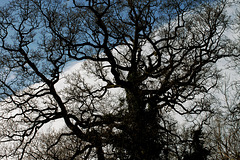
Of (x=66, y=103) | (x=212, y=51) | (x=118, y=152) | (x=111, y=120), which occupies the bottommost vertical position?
(x=118, y=152)

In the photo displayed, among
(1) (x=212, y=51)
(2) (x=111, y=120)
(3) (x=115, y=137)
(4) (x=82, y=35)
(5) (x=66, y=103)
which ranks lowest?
(3) (x=115, y=137)

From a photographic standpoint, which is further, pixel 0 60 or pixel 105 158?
pixel 0 60

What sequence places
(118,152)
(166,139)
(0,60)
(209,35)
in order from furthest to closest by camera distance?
1. (209,35)
2. (0,60)
3. (166,139)
4. (118,152)

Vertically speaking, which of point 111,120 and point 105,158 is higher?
point 111,120

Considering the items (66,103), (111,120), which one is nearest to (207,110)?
(111,120)

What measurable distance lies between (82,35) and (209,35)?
7.55m

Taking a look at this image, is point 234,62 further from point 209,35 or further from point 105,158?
point 105,158

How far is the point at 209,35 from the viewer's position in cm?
1205

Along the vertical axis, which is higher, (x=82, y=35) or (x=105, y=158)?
(x=82, y=35)

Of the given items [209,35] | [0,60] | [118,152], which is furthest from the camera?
[209,35]

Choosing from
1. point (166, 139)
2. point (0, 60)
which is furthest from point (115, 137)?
point (0, 60)

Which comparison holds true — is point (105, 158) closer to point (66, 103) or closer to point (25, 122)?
point (66, 103)

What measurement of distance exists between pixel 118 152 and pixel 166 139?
255 cm

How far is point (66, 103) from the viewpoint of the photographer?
12.1 m
